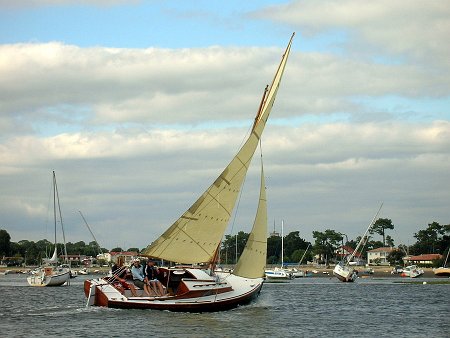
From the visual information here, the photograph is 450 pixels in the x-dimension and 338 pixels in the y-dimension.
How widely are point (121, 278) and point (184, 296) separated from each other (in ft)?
16.3

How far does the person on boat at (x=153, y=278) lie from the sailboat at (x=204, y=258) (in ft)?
1.34

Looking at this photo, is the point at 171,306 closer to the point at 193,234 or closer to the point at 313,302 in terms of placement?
the point at 193,234

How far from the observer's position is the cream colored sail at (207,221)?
5109 centimetres

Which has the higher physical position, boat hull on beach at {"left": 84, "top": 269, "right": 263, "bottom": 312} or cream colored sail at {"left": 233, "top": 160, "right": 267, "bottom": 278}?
cream colored sail at {"left": 233, "top": 160, "right": 267, "bottom": 278}

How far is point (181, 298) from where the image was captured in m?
48.6

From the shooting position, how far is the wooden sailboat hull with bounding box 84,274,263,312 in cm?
4859

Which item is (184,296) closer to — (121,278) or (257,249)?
(121,278)

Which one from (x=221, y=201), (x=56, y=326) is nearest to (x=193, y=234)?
(x=221, y=201)

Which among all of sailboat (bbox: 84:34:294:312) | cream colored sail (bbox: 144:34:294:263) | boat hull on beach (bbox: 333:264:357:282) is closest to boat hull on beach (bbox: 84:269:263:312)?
sailboat (bbox: 84:34:294:312)

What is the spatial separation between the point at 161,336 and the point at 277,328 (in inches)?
340

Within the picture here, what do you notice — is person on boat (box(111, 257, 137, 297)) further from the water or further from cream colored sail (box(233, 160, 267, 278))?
cream colored sail (box(233, 160, 267, 278))

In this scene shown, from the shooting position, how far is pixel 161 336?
4150cm

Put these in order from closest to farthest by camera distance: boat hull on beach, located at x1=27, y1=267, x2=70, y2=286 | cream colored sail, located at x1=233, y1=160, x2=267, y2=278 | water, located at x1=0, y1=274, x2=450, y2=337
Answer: water, located at x1=0, y1=274, x2=450, y2=337
cream colored sail, located at x1=233, y1=160, x2=267, y2=278
boat hull on beach, located at x1=27, y1=267, x2=70, y2=286

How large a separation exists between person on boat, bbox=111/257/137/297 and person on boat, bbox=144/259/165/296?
3.52ft
